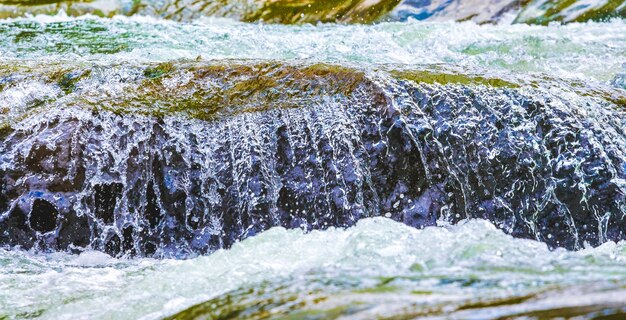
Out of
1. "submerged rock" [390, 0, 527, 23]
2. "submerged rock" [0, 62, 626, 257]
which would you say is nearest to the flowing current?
"submerged rock" [0, 62, 626, 257]

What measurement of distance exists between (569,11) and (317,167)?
28.5 ft

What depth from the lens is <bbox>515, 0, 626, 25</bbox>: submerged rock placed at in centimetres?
1226

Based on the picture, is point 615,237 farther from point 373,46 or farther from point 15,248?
point 373,46

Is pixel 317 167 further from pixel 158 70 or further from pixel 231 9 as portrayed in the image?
pixel 231 9

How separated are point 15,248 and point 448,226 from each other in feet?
8.72

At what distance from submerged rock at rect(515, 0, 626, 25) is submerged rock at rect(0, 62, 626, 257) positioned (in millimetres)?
7486

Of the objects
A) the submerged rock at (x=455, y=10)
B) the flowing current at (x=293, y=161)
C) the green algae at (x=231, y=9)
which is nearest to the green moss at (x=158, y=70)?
the flowing current at (x=293, y=161)

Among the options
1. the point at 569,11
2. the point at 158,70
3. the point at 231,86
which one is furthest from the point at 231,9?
the point at 231,86

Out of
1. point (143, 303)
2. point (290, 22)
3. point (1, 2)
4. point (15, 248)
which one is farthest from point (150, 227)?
point (1, 2)

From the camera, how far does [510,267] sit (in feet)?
10.2

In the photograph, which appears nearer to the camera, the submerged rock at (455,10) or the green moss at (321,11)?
the submerged rock at (455,10)

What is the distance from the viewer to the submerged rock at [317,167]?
5.12 meters

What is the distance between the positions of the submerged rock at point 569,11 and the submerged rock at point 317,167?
7.49 meters

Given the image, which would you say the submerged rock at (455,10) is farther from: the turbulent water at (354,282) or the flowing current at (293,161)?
the turbulent water at (354,282)
